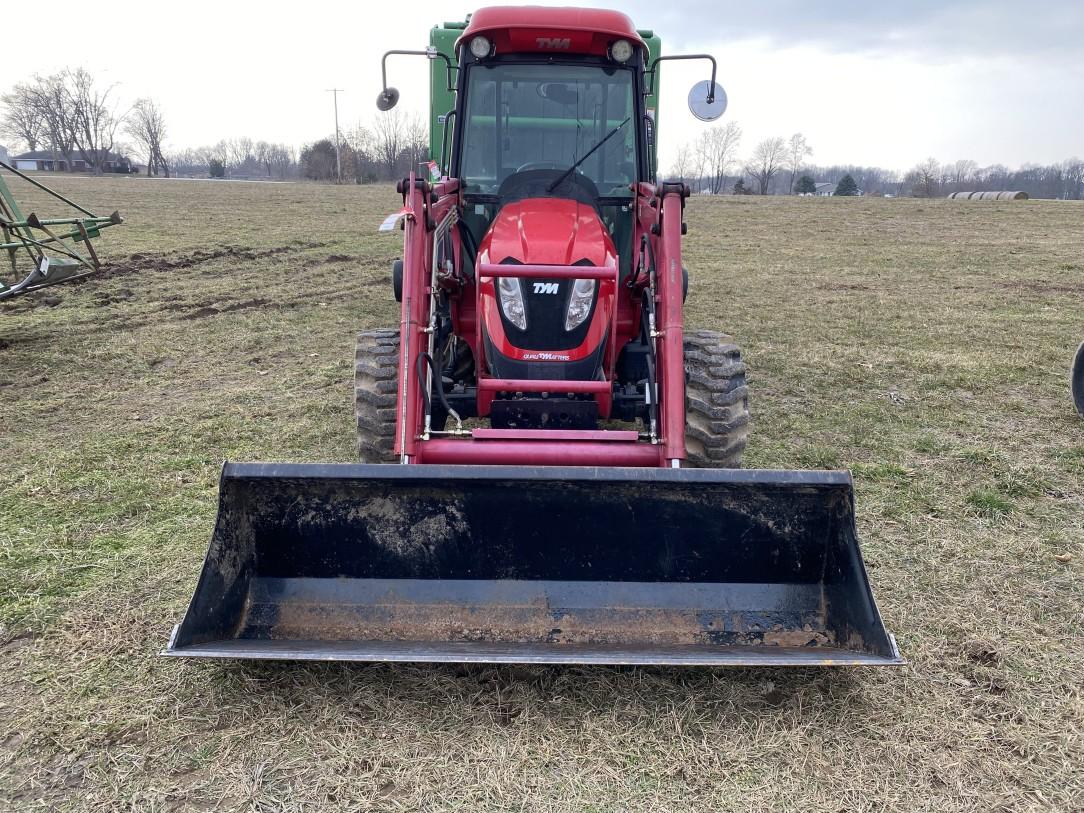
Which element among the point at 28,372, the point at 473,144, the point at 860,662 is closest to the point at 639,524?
the point at 860,662

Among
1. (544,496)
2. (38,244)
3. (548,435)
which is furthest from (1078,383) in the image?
(38,244)

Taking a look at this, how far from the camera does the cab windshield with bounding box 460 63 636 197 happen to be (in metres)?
4.99

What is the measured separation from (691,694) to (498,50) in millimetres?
3872

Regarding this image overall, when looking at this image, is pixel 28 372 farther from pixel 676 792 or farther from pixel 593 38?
pixel 676 792

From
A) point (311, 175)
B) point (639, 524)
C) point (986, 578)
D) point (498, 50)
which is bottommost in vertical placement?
point (986, 578)

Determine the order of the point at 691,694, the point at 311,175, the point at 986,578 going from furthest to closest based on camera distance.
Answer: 1. the point at 311,175
2. the point at 986,578
3. the point at 691,694

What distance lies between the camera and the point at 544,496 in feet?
11.1

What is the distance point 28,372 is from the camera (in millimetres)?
7414

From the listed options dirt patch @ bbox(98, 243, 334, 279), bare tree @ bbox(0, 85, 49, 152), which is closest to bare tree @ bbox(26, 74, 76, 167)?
bare tree @ bbox(0, 85, 49, 152)

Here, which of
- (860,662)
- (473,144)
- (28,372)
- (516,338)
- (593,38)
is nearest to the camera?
(860,662)

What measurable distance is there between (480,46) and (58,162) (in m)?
104

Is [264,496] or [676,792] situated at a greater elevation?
[264,496]

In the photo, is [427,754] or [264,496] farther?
[264,496]

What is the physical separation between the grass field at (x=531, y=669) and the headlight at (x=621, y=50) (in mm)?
2719
